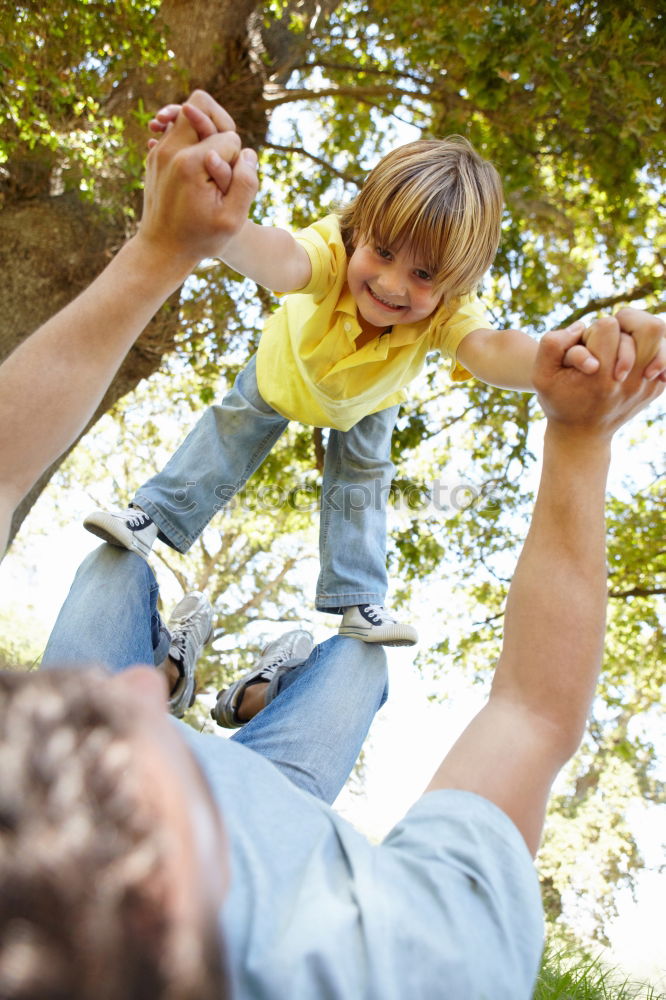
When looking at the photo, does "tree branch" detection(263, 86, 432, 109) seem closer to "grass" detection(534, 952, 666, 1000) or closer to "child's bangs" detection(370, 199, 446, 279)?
"child's bangs" detection(370, 199, 446, 279)

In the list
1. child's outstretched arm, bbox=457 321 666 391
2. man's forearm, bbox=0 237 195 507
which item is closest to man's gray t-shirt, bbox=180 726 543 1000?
man's forearm, bbox=0 237 195 507

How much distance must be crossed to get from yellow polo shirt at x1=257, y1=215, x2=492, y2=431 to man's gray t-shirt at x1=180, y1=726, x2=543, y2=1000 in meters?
1.82

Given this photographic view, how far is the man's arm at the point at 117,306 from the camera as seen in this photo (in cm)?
116

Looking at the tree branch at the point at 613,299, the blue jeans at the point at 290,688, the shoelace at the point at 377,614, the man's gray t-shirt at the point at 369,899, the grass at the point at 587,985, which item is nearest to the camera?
the man's gray t-shirt at the point at 369,899

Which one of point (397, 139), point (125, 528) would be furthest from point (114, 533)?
point (397, 139)

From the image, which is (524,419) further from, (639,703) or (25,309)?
(639,703)

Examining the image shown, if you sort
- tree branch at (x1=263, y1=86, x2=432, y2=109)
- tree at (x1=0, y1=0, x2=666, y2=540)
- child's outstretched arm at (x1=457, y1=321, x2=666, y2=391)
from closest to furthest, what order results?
1. child's outstretched arm at (x1=457, y1=321, x2=666, y2=391)
2. tree at (x1=0, y1=0, x2=666, y2=540)
3. tree branch at (x1=263, y1=86, x2=432, y2=109)

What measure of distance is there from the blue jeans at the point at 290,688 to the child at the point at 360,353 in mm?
273

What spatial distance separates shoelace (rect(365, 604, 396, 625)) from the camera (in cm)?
244

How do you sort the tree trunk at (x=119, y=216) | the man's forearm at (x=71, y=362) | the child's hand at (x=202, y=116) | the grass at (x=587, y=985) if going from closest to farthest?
the man's forearm at (x=71, y=362) → the child's hand at (x=202, y=116) → the grass at (x=587, y=985) → the tree trunk at (x=119, y=216)

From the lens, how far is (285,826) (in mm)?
857

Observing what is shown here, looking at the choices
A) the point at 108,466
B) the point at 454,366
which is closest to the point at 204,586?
the point at 108,466

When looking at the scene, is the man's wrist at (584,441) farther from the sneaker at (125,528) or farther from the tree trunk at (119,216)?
the tree trunk at (119,216)

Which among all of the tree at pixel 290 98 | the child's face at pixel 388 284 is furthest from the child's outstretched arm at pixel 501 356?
the tree at pixel 290 98
